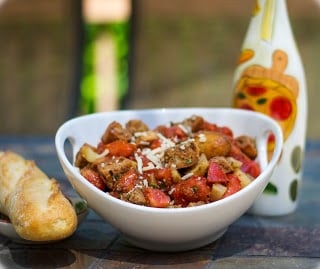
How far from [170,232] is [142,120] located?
0.37 meters

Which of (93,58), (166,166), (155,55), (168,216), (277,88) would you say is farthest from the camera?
(155,55)

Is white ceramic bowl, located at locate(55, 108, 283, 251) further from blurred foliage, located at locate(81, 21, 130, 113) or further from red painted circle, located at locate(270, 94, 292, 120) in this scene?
blurred foliage, located at locate(81, 21, 130, 113)

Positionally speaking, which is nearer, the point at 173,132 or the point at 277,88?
the point at 173,132

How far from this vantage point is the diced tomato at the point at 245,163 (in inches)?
47.3

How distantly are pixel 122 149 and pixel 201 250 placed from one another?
0.72ft

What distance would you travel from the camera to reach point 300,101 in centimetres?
136

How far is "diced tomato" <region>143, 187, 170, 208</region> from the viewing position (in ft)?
3.43

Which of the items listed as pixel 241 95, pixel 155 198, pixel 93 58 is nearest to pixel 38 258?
pixel 155 198

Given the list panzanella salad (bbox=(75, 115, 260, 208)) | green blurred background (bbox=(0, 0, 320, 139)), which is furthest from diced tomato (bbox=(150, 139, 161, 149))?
green blurred background (bbox=(0, 0, 320, 139))

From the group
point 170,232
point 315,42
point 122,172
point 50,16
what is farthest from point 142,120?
point 315,42

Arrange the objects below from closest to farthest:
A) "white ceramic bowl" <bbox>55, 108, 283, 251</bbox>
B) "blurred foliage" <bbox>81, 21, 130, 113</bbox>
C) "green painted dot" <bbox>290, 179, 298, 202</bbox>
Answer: "white ceramic bowl" <bbox>55, 108, 283, 251</bbox> → "green painted dot" <bbox>290, 179, 298, 202</bbox> → "blurred foliage" <bbox>81, 21, 130, 113</bbox>

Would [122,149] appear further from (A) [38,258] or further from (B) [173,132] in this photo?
(A) [38,258]

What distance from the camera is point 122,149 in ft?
3.82

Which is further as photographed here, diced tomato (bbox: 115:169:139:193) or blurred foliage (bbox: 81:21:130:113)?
blurred foliage (bbox: 81:21:130:113)
